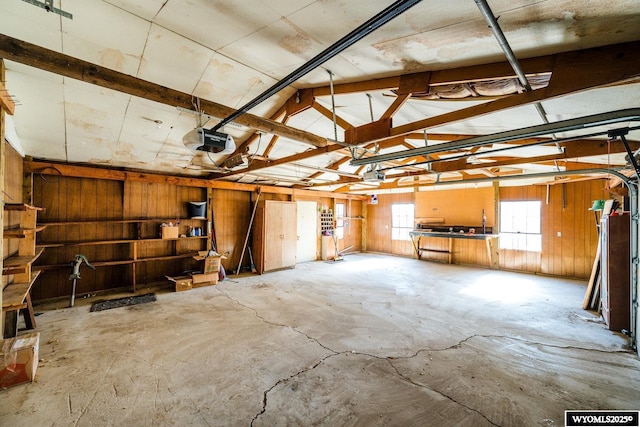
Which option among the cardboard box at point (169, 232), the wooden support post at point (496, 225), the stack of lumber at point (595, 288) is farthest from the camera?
the wooden support post at point (496, 225)

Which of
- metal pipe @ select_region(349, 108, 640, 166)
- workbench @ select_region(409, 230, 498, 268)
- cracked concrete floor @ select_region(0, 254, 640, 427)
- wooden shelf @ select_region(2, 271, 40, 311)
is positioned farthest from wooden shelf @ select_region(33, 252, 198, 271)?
workbench @ select_region(409, 230, 498, 268)

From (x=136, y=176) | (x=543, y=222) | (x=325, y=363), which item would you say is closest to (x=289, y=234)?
(x=136, y=176)

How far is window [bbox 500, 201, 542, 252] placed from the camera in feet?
22.4

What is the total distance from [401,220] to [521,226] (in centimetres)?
357

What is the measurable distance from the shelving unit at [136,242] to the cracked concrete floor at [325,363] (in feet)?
2.73

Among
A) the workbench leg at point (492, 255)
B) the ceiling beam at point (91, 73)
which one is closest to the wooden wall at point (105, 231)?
the ceiling beam at point (91, 73)

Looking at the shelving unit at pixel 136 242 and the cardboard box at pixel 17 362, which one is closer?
the cardboard box at pixel 17 362

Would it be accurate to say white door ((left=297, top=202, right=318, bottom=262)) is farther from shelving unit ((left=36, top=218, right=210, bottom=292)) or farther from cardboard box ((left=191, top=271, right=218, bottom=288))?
cardboard box ((left=191, top=271, right=218, bottom=288))

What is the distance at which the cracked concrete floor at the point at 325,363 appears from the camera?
1.97m

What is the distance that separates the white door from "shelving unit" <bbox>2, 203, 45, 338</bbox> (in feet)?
18.9

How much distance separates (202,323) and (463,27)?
4.21 meters

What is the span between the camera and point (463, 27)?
1710 millimetres

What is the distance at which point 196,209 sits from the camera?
5.91m

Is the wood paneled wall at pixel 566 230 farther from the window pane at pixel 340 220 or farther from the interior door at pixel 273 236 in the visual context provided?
the interior door at pixel 273 236
